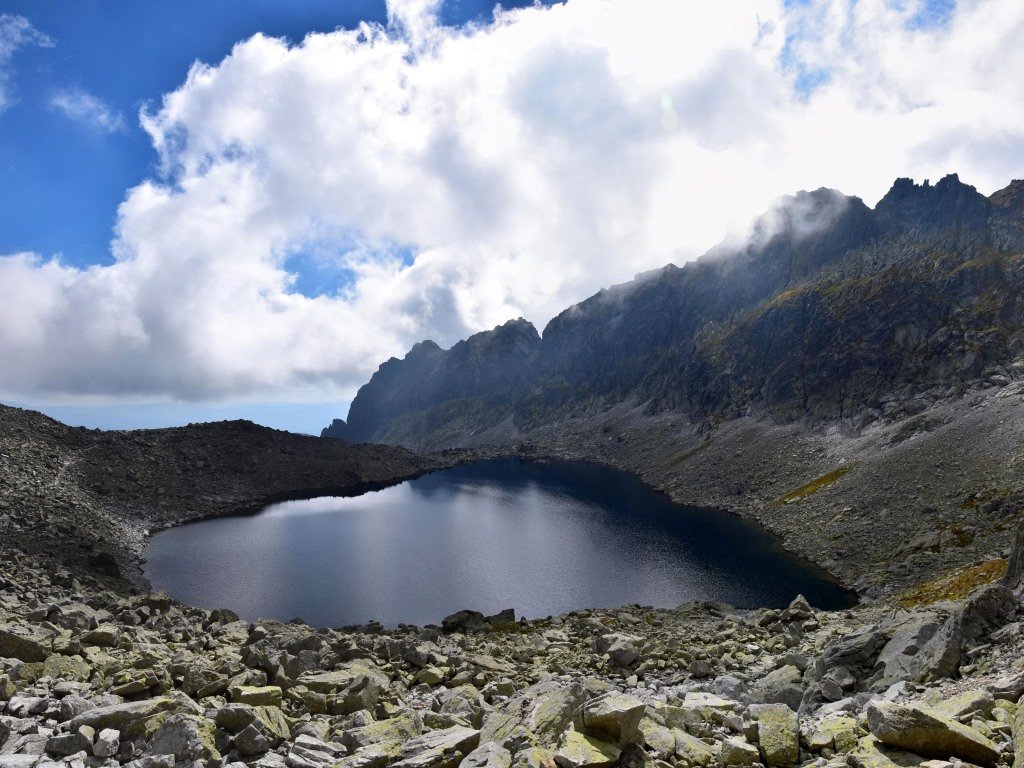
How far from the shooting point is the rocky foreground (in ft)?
40.2

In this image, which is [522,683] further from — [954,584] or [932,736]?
[954,584]

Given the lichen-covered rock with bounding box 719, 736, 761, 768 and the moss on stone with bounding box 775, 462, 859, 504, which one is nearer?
the lichen-covered rock with bounding box 719, 736, 761, 768

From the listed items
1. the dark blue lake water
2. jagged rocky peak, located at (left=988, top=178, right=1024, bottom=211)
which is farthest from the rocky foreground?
jagged rocky peak, located at (left=988, top=178, right=1024, bottom=211)

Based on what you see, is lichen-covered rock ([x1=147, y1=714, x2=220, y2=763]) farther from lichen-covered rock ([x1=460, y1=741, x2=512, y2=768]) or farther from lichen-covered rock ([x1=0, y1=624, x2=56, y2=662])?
lichen-covered rock ([x1=0, y1=624, x2=56, y2=662])

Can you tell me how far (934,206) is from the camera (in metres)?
163

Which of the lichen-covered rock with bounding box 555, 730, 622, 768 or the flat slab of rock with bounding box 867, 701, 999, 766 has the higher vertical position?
the flat slab of rock with bounding box 867, 701, 999, 766

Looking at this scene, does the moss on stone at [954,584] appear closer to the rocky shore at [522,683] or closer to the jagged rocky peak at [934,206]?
the rocky shore at [522,683]

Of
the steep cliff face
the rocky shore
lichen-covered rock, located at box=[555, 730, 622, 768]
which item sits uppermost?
the steep cliff face

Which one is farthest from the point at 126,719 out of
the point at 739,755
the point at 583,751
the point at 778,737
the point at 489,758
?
the point at 778,737

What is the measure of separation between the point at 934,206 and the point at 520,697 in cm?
20259

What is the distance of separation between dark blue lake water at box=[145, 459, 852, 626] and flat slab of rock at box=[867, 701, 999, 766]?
46664 millimetres

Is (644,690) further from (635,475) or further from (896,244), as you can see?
(896,244)

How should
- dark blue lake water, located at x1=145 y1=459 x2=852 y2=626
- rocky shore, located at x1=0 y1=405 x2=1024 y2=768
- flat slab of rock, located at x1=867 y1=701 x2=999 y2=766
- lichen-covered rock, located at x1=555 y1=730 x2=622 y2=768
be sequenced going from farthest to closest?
dark blue lake water, located at x1=145 y1=459 x2=852 y2=626, rocky shore, located at x1=0 y1=405 x2=1024 y2=768, lichen-covered rock, located at x1=555 y1=730 x2=622 y2=768, flat slab of rock, located at x1=867 y1=701 x2=999 y2=766

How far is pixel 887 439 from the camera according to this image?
326 feet
